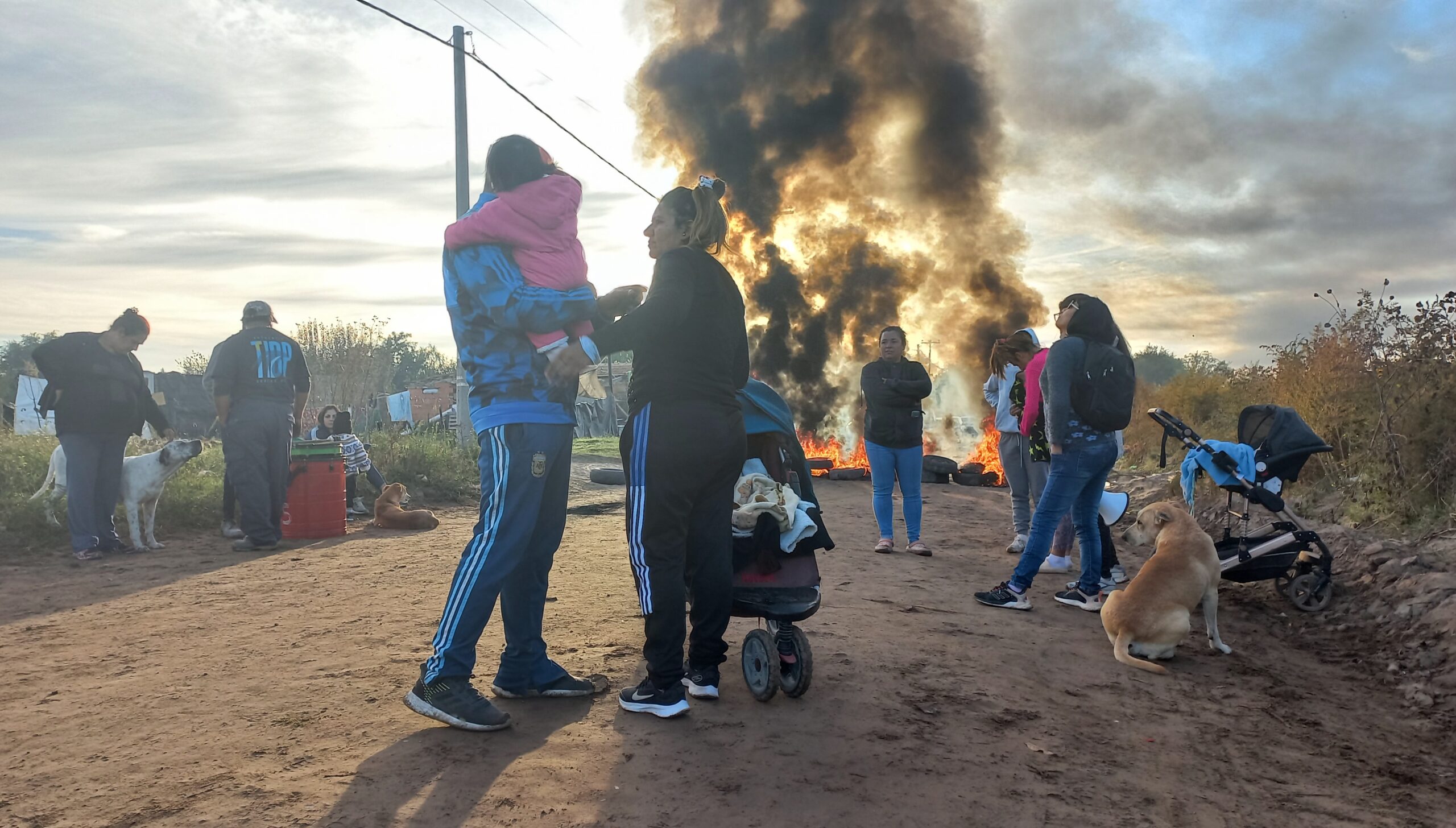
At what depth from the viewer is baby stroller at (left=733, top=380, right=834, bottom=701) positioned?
3.79 m

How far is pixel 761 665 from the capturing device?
12.5 ft

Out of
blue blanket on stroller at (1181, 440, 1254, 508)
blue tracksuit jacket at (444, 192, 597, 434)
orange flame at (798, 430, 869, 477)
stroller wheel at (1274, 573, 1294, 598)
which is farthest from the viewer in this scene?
orange flame at (798, 430, 869, 477)

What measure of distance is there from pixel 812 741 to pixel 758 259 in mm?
18285

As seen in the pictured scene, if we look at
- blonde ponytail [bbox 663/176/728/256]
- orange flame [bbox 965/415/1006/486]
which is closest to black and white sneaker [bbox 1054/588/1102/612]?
blonde ponytail [bbox 663/176/728/256]

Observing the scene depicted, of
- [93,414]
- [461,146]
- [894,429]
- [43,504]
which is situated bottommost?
[43,504]

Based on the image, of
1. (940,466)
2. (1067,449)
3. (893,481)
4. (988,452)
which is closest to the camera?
(1067,449)

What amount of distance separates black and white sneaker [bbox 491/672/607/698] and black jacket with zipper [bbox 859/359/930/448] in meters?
4.88

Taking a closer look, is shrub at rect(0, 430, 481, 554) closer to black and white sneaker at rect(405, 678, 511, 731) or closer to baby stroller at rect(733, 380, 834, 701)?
baby stroller at rect(733, 380, 834, 701)

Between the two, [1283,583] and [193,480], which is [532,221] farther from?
[193,480]

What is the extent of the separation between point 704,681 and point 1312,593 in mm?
4803

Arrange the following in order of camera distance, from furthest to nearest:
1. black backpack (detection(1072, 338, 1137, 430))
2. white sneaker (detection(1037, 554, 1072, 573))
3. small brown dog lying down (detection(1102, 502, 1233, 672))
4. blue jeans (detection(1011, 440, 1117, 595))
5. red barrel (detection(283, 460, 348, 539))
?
red barrel (detection(283, 460, 348, 539)), white sneaker (detection(1037, 554, 1072, 573)), blue jeans (detection(1011, 440, 1117, 595)), black backpack (detection(1072, 338, 1137, 430)), small brown dog lying down (detection(1102, 502, 1233, 672))

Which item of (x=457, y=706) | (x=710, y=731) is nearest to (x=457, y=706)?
(x=457, y=706)

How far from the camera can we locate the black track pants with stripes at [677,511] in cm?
344

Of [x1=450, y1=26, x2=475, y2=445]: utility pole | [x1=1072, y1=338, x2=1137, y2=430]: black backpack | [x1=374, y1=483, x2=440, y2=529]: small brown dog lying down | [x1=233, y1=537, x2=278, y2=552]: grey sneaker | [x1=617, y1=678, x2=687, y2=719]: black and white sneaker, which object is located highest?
[x1=450, y1=26, x2=475, y2=445]: utility pole
